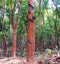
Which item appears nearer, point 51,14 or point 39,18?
point 39,18

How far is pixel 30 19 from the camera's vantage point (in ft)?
20.2

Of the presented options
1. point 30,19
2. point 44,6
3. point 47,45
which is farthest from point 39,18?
point 30,19

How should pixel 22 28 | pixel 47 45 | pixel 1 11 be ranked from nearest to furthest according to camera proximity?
pixel 1 11 < pixel 22 28 < pixel 47 45

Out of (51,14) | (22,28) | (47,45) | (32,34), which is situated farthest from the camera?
(47,45)

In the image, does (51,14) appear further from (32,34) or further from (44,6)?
(32,34)

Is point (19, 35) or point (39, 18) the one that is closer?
point (39, 18)

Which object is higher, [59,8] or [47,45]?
[59,8]

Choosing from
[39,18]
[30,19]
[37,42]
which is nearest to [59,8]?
[39,18]

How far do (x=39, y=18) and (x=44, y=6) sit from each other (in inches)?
50.1

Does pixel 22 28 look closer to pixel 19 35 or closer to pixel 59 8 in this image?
pixel 19 35

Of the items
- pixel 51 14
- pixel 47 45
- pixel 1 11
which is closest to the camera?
pixel 1 11

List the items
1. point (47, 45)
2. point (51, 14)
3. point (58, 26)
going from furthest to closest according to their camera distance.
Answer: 1. point (47, 45)
2. point (51, 14)
3. point (58, 26)

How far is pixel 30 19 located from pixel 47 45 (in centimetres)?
2046

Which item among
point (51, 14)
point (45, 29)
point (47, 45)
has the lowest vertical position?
point (47, 45)
